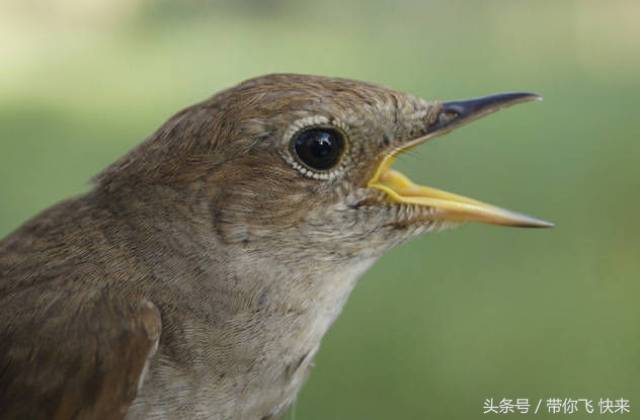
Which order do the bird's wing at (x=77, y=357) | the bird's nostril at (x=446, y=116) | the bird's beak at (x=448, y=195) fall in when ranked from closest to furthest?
1. the bird's wing at (x=77, y=357)
2. the bird's beak at (x=448, y=195)
3. the bird's nostril at (x=446, y=116)

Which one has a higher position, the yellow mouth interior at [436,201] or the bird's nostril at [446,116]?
the bird's nostril at [446,116]

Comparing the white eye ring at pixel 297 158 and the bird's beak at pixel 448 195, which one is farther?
the bird's beak at pixel 448 195

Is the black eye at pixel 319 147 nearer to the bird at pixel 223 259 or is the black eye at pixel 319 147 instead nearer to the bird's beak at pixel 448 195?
the bird at pixel 223 259

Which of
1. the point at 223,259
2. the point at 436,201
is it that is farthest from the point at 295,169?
the point at 436,201

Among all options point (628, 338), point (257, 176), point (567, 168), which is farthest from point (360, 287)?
point (257, 176)

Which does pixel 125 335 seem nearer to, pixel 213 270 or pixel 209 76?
pixel 213 270

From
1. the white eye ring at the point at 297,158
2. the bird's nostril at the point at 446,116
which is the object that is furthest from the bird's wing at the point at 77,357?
the bird's nostril at the point at 446,116

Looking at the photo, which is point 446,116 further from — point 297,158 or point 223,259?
point 223,259

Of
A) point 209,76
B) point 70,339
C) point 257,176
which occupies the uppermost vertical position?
point 257,176
